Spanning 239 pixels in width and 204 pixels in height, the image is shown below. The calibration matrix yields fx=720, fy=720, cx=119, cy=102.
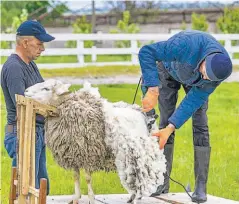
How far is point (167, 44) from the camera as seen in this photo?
5.37m

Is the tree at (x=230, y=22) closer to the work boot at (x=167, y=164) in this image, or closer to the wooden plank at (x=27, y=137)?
the work boot at (x=167, y=164)

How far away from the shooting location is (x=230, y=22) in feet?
92.2

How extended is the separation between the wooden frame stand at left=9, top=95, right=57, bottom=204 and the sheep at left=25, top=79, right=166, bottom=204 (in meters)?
0.23

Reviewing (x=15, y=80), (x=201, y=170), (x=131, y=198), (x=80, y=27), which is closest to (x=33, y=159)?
(x=15, y=80)

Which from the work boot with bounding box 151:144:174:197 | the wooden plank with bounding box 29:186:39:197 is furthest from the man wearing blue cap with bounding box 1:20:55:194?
the work boot with bounding box 151:144:174:197

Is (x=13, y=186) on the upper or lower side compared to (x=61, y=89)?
lower

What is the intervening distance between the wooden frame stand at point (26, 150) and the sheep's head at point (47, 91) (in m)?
0.12

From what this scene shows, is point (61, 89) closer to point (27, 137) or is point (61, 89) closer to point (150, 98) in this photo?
point (27, 137)

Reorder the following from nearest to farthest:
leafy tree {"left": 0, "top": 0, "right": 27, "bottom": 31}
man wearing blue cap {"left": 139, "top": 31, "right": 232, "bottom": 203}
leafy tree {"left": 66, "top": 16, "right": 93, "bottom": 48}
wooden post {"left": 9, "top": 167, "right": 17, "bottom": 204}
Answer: man wearing blue cap {"left": 139, "top": 31, "right": 232, "bottom": 203} < wooden post {"left": 9, "top": 167, "right": 17, "bottom": 204} < leafy tree {"left": 66, "top": 16, "right": 93, "bottom": 48} < leafy tree {"left": 0, "top": 0, "right": 27, "bottom": 31}

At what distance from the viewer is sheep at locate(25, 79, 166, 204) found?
17.6 ft

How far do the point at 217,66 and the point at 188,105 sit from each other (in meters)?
0.47

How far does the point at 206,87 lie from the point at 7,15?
108 ft

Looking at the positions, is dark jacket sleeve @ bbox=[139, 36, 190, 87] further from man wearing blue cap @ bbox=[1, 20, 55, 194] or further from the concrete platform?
the concrete platform

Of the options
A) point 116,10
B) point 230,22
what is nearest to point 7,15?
point 116,10
